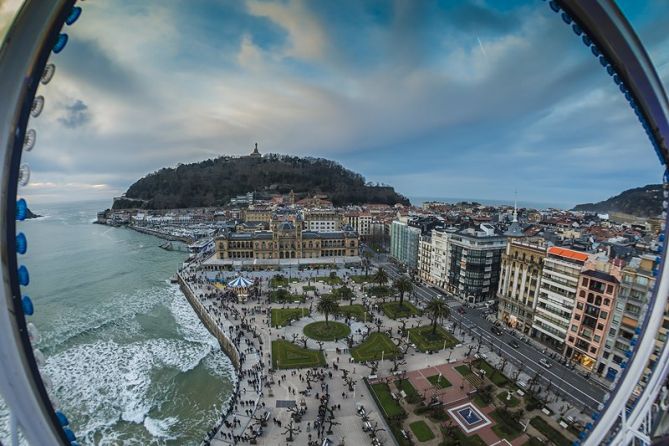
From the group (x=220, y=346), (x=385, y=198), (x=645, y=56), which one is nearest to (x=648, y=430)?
(x=645, y=56)

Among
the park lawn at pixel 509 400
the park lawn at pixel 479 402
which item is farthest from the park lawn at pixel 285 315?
the park lawn at pixel 509 400

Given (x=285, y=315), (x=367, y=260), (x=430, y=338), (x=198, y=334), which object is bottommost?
(x=198, y=334)

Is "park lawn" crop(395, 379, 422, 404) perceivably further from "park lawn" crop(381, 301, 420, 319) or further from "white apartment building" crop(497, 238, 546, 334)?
"white apartment building" crop(497, 238, 546, 334)

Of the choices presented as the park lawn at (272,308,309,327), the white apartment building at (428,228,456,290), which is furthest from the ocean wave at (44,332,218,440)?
the white apartment building at (428,228,456,290)

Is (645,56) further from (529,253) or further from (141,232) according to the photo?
(141,232)

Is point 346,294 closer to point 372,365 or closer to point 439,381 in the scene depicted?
point 372,365

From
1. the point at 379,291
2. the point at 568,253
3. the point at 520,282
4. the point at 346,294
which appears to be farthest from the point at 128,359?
the point at 568,253
